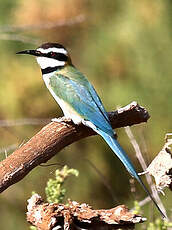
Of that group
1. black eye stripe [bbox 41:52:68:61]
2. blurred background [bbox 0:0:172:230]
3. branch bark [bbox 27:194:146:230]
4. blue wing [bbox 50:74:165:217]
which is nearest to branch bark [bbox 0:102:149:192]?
branch bark [bbox 27:194:146:230]

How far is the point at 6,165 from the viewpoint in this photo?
198cm

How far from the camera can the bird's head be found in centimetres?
296

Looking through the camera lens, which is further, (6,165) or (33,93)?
(33,93)

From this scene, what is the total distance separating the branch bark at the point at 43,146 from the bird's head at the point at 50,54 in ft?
2.09

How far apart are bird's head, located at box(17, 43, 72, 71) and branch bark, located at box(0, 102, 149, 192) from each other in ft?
2.09

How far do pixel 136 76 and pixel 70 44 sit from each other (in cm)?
59

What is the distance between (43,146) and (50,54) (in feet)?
3.18

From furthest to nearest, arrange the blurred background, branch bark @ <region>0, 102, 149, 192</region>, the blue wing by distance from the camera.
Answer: the blurred background, the blue wing, branch bark @ <region>0, 102, 149, 192</region>

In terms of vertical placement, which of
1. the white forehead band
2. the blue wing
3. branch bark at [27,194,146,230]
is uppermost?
the white forehead band

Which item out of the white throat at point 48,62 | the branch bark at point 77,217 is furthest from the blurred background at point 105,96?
the branch bark at point 77,217

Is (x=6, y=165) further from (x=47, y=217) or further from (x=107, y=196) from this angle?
(x=107, y=196)

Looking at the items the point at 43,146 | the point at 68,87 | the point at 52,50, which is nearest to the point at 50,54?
the point at 52,50

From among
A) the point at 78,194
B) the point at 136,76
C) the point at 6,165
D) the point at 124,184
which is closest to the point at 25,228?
the point at 78,194

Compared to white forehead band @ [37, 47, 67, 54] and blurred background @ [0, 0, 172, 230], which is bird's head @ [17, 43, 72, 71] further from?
blurred background @ [0, 0, 172, 230]
